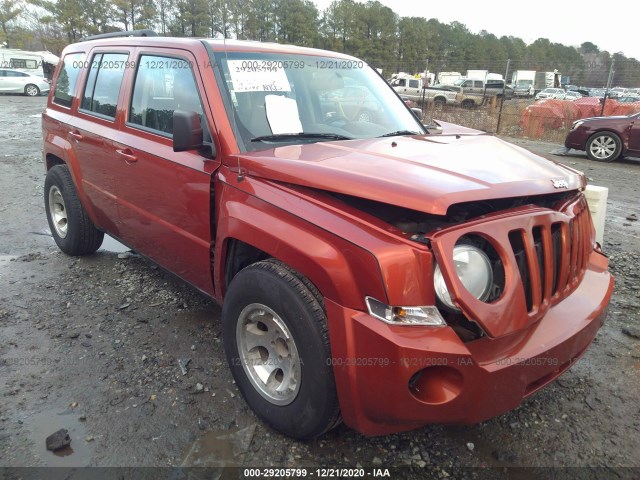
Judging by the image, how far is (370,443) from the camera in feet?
7.70

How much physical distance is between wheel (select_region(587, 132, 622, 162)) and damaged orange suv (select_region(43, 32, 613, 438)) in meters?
9.74

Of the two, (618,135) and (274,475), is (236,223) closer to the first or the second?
(274,475)

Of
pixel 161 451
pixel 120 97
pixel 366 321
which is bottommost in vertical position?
pixel 161 451

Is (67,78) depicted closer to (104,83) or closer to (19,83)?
(104,83)

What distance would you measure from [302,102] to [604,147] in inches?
418

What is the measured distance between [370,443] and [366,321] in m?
0.88

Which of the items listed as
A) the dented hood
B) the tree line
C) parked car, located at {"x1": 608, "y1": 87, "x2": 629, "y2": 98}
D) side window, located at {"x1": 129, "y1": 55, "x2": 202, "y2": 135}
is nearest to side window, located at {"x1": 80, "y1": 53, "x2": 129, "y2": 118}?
side window, located at {"x1": 129, "y1": 55, "x2": 202, "y2": 135}

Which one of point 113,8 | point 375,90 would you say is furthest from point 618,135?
point 113,8

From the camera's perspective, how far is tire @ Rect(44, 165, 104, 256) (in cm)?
433

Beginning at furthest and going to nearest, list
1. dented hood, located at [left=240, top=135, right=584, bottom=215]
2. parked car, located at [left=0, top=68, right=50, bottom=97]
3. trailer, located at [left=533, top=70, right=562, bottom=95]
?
trailer, located at [left=533, top=70, right=562, bottom=95]
parked car, located at [left=0, top=68, right=50, bottom=97]
dented hood, located at [left=240, top=135, right=584, bottom=215]

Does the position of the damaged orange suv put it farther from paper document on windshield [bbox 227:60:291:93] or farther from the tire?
the tire

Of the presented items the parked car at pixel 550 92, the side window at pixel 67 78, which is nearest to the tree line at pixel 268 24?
the parked car at pixel 550 92

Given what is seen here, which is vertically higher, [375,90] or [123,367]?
[375,90]

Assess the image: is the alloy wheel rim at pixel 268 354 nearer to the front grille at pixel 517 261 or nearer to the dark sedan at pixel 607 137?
the front grille at pixel 517 261
